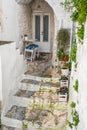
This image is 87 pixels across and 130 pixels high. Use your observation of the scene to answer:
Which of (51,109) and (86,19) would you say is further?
(51,109)

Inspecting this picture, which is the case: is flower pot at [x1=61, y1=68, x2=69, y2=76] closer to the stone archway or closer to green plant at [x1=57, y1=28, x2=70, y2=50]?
green plant at [x1=57, y1=28, x2=70, y2=50]

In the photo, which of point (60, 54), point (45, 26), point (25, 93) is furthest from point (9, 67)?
point (45, 26)

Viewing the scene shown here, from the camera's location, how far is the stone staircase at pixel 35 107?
841cm

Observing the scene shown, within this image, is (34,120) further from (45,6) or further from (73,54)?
(45,6)

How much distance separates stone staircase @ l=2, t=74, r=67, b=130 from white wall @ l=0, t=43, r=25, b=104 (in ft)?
1.49

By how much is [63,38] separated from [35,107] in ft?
12.6

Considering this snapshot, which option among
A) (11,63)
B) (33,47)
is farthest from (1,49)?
(33,47)

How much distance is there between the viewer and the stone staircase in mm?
8414

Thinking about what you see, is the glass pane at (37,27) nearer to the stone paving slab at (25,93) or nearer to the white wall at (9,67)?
the white wall at (9,67)

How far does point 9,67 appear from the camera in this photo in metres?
9.73

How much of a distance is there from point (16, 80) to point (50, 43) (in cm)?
484

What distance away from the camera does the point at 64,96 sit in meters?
9.27

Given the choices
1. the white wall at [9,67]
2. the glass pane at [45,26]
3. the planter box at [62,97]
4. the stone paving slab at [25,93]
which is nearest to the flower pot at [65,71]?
the planter box at [62,97]

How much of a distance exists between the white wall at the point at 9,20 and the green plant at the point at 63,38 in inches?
110
